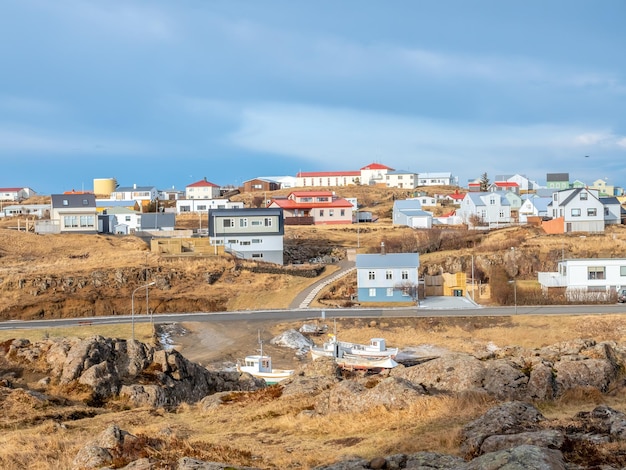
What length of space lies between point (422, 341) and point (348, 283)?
1741 centimetres

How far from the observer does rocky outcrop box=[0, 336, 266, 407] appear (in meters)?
24.7

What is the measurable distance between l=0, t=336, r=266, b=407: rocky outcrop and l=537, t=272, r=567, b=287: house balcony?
3463cm

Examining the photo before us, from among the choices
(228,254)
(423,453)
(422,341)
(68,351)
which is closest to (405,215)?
(228,254)

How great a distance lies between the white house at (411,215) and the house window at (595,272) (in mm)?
39551

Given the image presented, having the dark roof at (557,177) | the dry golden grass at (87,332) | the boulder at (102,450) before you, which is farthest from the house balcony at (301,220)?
the boulder at (102,450)

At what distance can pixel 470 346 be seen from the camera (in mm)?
42344

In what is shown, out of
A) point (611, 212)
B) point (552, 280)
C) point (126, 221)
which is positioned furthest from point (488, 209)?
point (126, 221)

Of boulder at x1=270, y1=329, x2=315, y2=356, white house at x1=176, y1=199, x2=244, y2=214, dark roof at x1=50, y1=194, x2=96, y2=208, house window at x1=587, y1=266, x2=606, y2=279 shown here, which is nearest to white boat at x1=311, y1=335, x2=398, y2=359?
boulder at x1=270, y1=329, x2=315, y2=356

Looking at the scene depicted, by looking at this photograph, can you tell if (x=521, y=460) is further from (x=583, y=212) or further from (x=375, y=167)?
(x=375, y=167)

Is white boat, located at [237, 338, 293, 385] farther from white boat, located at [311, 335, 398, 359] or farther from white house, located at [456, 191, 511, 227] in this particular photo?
white house, located at [456, 191, 511, 227]

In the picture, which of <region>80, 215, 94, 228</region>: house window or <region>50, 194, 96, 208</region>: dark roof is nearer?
<region>80, 215, 94, 228</region>: house window

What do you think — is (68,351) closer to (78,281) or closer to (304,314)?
(304,314)

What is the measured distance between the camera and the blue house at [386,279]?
185 ft

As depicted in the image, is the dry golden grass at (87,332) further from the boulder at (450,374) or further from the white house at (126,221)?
the white house at (126,221)
